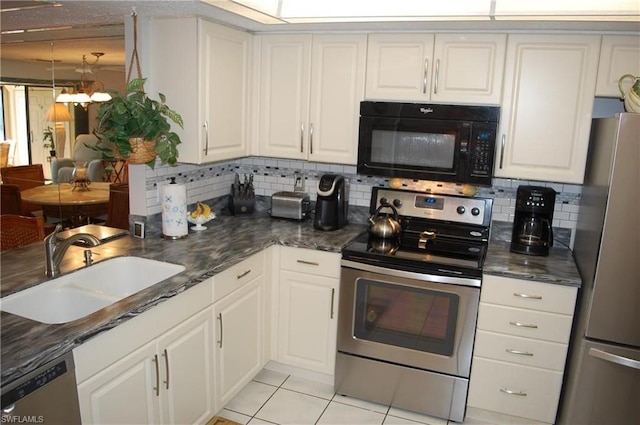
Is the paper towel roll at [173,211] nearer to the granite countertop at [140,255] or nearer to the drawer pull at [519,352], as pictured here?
the granite countertop at [140,255]

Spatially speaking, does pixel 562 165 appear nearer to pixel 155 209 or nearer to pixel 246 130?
pixel 246 130

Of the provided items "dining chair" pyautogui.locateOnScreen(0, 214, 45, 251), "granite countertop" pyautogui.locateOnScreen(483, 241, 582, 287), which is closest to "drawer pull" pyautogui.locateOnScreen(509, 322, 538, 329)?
"granite countertop" pyautogui.locateOnScreen(483, 241, 582, 287)

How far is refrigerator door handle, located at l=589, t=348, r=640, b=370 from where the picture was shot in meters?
2.12

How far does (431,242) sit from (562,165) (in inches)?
32.0

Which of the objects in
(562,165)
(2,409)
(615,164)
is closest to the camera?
(2,409)

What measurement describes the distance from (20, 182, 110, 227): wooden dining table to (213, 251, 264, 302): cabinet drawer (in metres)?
2.33

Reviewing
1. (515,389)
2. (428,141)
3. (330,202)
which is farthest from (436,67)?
(515,389)

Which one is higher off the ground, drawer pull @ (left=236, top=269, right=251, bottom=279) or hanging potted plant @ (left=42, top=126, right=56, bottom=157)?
hanging potted plant @ (left=42, top=126, right=56, bottom=157)

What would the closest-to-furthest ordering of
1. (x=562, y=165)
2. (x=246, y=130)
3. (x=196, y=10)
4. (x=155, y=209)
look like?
1. (x=196, y=10)
2. (x=562, y=165)
3. (x=155, y=209)
4. (x=246, y=130)

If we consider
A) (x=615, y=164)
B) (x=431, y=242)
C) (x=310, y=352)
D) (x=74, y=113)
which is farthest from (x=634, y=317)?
(x=74, y=113)

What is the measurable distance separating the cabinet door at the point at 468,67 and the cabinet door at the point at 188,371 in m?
1.73

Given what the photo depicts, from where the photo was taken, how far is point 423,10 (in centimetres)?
241

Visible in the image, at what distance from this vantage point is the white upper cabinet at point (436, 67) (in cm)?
260

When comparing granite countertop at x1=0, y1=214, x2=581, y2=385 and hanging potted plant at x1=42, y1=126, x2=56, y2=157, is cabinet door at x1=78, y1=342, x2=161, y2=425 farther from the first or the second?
hanging potted plant at x1=42, y1=126, x2=56, y2=157
